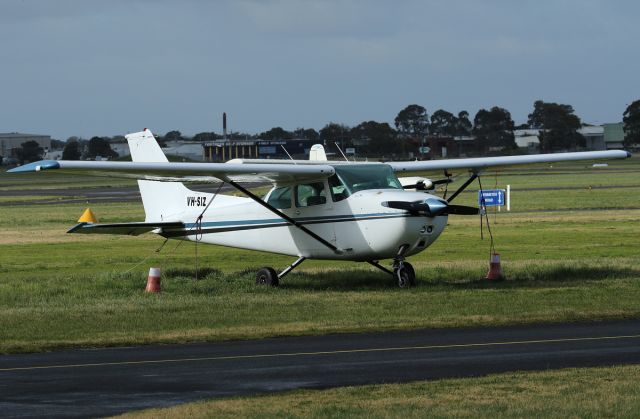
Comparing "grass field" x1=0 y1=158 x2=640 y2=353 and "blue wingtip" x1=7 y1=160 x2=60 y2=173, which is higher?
"blue wingtip" x1=7 y1=160 x2=60 y2=173

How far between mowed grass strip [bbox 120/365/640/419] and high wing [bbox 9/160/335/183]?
8357 millimetres

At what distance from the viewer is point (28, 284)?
21750mm

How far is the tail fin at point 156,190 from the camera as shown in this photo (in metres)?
23.1

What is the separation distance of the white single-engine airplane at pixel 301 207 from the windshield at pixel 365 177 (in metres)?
0.02

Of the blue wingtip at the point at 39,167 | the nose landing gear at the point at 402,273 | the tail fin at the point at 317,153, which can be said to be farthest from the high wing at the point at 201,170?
the tail fin at the point at 317,153

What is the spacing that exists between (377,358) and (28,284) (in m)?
10.4

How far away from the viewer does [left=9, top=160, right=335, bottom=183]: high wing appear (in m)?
18.7

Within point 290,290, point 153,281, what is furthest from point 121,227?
point 290,290

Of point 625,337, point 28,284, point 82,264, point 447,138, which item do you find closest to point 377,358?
point 625,337

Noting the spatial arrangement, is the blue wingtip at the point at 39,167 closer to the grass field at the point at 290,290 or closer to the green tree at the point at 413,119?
the grass field at the point at 290,290

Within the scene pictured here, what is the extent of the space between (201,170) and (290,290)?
2.82 meters

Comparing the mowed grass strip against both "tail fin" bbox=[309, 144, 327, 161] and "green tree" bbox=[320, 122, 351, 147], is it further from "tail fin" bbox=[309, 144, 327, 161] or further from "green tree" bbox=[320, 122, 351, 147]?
"green tree" bbox=[320, 122, 351, 147]

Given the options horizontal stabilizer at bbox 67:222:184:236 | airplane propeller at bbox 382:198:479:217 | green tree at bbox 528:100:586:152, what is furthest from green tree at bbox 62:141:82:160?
airplane propeller at bbox 382:198:479:217

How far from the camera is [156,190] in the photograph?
77.7 ft
